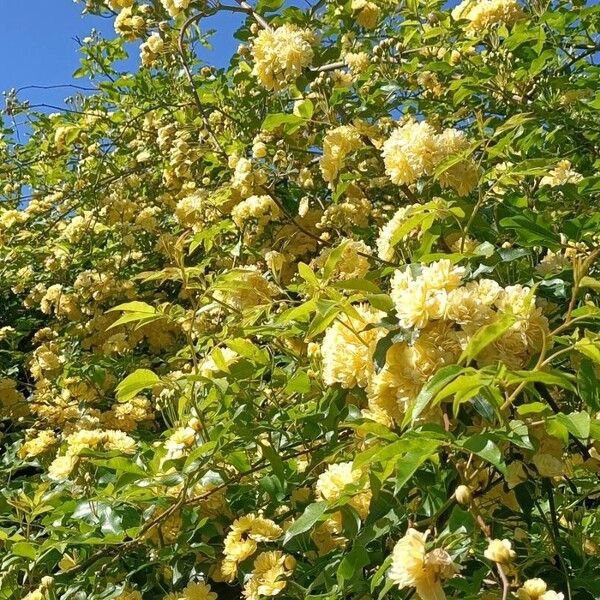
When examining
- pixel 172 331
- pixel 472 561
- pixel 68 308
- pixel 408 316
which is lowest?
pixel 472 561

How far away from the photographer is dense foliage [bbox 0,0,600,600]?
107cm

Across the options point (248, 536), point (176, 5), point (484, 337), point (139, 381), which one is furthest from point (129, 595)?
point (176, 5)

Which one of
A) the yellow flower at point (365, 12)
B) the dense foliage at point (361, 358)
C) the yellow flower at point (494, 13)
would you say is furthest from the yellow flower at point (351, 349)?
Answer: the yellow flower at point (365, 12)

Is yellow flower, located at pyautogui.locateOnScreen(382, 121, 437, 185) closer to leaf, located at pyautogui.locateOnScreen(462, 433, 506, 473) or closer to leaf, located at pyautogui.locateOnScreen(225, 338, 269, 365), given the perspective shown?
leaf, located at pyautogui.locateOnScreen(225, 338, 269, 365)

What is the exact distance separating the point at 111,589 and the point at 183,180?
192 centimetres

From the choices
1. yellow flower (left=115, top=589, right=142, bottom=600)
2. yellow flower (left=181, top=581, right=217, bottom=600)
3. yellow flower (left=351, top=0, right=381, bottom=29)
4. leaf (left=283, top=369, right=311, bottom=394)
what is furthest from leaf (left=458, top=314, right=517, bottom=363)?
yellow flower (left=351, top=0, right=381, bottom=29)

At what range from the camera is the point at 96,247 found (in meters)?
3.81

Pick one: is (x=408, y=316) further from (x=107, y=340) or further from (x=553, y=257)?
(x=107, y=340)

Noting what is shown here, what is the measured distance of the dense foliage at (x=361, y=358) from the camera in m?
1.07

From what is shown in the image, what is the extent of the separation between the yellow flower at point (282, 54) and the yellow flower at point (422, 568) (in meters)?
1.33

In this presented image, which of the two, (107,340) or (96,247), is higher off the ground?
(96,247)

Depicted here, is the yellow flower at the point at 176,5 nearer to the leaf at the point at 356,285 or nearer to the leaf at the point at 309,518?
the leaf at the point at 356,285

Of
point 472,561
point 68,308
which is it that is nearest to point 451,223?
point 472,561

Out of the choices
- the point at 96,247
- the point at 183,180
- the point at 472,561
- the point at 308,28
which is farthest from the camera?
the point at 96,247
